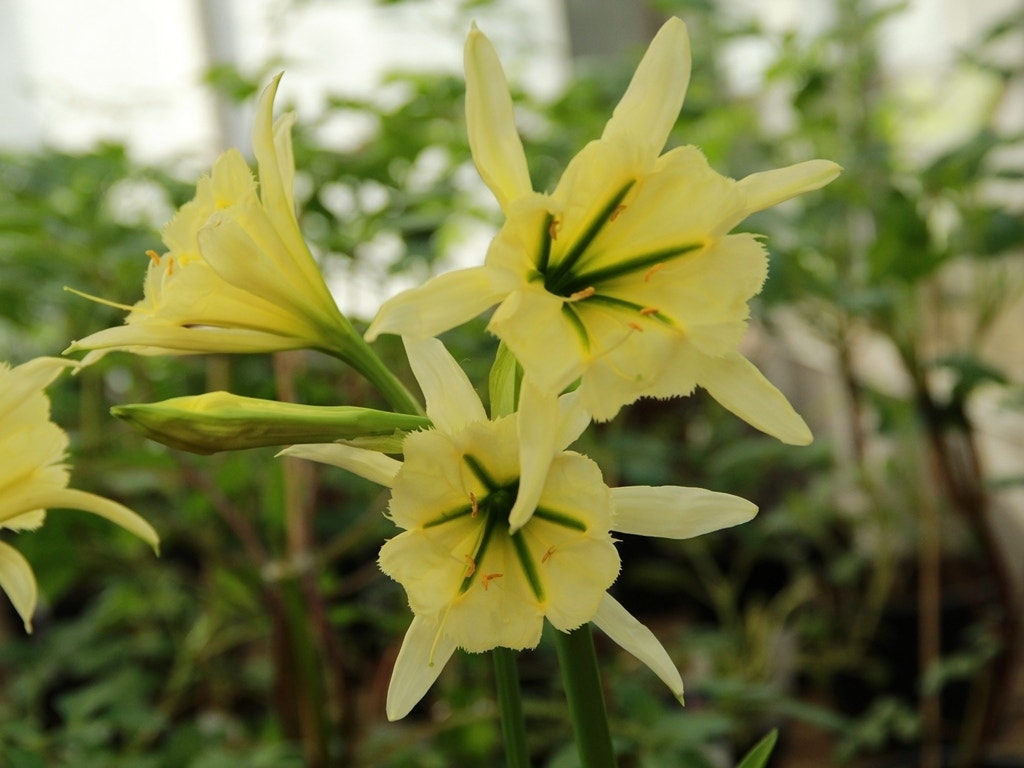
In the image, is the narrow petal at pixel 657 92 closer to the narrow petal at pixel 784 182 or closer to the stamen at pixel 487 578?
the narrow petal at pixel 784 182

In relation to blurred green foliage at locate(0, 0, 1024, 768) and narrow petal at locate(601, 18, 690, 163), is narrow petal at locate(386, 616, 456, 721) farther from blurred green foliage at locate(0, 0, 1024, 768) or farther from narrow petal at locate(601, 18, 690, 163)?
blurred green foliage at locate(0, 0, 1024, 768)

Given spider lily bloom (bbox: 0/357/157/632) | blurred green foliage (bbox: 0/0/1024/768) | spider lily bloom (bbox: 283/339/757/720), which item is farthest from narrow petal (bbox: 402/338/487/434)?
blurred green foliage (bbox: 0/0/1024/768)

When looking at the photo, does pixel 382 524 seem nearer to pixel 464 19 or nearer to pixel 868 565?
pixel 464 19

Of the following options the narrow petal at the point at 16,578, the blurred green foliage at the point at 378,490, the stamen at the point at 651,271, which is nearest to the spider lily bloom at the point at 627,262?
the stamen at the point at 651,271

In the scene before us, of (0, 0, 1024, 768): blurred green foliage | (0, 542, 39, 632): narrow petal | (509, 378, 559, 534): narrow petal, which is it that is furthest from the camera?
(0, 0, 1024, 768): blurred green foliage

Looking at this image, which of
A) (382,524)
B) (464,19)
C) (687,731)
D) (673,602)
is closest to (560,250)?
(687,731)

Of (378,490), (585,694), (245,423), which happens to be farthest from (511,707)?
(378,490)

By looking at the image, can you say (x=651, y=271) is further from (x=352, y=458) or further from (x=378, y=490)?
(x=378, y=490)
